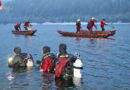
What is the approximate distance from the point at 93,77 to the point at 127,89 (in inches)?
85.5

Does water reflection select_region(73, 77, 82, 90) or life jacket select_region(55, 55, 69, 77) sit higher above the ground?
life jacket select_region(55, 55, 69, 77)

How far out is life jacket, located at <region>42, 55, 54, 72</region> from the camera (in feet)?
34.0

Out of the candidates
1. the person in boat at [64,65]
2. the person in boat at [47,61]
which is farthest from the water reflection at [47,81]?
the person in boat at [64,65]

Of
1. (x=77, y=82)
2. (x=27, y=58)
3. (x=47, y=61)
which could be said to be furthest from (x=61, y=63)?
(x=27, y=58)

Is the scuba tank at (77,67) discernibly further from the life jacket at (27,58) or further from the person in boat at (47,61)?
the life jacket at (27,58)

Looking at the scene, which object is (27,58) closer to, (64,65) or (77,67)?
(64,65)

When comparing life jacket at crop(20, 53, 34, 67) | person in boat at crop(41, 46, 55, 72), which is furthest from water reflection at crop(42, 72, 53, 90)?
life jacket at crop(20, 53, 34, 67)

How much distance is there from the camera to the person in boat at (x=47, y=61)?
34.0ft

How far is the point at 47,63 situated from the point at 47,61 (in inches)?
5.8

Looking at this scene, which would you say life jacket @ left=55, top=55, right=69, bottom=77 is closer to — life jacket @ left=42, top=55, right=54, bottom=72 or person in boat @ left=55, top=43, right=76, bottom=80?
person in boat @ left=55, top=43, right=76, bottom=80

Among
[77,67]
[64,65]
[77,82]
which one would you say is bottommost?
[77,82]

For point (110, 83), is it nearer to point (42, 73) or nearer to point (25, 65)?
point (42, 73)

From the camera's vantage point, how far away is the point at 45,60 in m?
10.4

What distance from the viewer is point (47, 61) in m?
10.4
